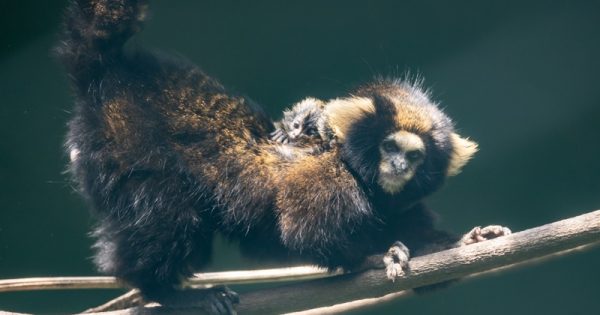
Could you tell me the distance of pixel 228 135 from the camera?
15.1 feet

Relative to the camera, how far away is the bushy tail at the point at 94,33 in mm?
4340

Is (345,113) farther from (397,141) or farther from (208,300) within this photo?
(208,300)

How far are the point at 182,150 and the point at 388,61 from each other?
96.0 inches

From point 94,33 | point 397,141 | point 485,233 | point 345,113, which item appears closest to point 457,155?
point 397,141

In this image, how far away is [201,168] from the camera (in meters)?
4.44

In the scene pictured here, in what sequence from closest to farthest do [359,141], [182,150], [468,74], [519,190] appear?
[182,150] → [359,141] → [468,74] → [519,190]

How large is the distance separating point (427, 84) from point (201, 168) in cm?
255

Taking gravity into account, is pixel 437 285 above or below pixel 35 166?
below

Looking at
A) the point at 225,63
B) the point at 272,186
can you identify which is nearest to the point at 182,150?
the point at 272,186

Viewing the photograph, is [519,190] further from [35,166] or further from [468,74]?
[35,166]

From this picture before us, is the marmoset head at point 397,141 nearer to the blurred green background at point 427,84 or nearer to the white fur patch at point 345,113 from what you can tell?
the white fur patch at point 345,113

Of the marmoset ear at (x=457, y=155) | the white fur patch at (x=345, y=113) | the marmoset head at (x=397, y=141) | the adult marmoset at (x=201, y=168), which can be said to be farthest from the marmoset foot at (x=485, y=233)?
the white fur patch at (x=345, y=113)

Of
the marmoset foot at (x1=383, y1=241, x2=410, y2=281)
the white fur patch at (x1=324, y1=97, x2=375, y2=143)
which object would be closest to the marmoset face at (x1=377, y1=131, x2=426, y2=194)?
the white fur patch at (x1=324, y1=97, x2=375, y2=143)

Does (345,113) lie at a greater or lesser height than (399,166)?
greater
